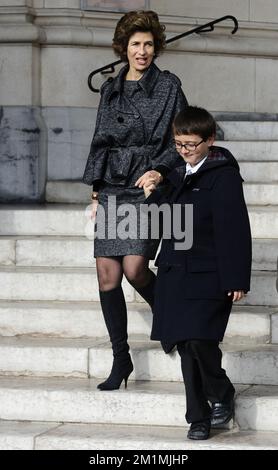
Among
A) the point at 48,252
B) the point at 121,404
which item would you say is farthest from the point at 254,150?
the point at 121,404

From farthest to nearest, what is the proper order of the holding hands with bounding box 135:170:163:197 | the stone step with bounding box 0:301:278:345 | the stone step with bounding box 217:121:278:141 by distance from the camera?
the stone step with bounding box 217:121:278:141, the stone step with bounding box 0:301:278:345, the holding hands with bounding box 135:170:163:197

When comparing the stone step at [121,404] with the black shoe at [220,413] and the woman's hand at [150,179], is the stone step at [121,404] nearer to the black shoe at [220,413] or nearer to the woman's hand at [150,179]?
the black shoe at [220,413]

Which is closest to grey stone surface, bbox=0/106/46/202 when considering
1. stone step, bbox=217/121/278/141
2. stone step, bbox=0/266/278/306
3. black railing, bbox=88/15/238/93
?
black railing, bbox=88/15/238/93

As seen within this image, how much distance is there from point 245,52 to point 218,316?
240 inches

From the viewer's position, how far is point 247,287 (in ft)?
21.5

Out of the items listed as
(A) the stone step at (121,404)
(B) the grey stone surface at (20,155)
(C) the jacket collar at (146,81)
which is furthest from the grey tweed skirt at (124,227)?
(B) the grey stone surface at (20,155)

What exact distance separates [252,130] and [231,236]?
496cm

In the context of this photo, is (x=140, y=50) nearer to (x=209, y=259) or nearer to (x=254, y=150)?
(x=209, y=259)

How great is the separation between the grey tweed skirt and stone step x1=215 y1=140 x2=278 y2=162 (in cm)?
357

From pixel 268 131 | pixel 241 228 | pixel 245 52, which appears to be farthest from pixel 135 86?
pixel 245 52

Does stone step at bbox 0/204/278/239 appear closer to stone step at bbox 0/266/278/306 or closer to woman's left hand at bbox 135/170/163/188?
stone step at bbox 0/266/278/306

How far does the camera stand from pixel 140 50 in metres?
7.22

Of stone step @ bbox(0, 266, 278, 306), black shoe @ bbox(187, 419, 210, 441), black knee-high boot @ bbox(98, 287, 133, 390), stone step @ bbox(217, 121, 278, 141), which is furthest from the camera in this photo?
stone step @ bbox(217, 121, 278, 141)

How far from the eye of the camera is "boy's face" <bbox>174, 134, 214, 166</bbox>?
6660 millimetres
